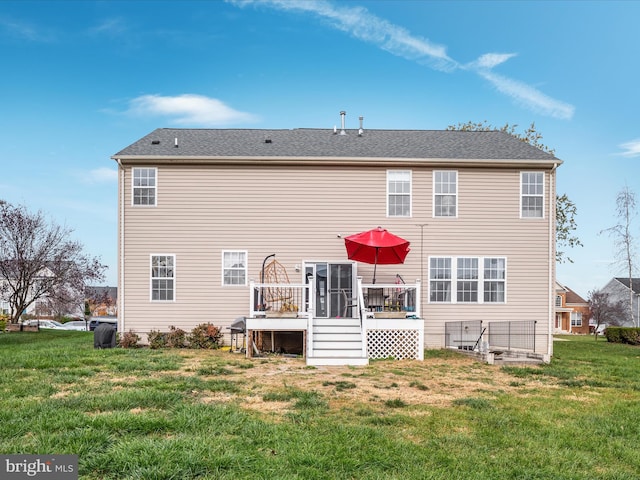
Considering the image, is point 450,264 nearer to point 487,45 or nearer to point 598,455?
point 487,45

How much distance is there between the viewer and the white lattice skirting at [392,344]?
13.0 meters

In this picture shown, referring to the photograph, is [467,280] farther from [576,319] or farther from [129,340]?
[576,319]

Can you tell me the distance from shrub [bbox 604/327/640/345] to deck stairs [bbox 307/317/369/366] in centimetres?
1816

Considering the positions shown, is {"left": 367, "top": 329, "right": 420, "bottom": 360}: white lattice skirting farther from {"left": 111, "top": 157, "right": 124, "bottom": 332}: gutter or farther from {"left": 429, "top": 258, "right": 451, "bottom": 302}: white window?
{"left": 111, "top": 157, "right": 124, "bottom": 332}: gutter

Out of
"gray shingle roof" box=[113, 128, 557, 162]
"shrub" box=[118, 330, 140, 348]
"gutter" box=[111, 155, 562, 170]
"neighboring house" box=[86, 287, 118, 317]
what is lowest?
"neighboring house" box=[86, 287, 118, 317]

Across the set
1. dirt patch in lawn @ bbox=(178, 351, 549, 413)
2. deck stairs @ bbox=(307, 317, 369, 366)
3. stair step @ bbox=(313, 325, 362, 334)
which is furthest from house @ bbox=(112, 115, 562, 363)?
dirt patch in lawn @ bbox=(178, 351, 549, 413)

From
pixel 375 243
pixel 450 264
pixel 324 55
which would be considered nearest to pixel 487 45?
pixel 324 55

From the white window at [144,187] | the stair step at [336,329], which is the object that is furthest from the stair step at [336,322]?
the white window at [144,187]

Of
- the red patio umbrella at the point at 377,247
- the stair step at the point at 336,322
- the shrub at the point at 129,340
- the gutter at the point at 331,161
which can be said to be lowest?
the shrub at the point at 129,340

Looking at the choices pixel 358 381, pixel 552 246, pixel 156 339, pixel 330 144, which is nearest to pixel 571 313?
pixel 552 246

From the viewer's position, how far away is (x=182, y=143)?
17031mm

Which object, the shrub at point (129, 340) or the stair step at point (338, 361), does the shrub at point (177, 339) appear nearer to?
the shrub at point (129, 340)

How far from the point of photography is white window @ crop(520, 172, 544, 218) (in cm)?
1606

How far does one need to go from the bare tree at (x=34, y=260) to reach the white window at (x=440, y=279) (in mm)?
19099
